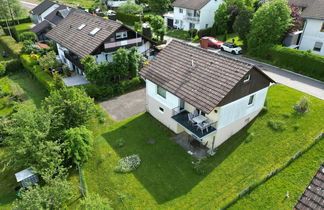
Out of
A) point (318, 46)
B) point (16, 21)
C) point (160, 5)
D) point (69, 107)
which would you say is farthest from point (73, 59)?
point (16, 21)

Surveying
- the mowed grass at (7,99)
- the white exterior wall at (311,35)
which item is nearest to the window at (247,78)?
the mowed grass at (7,99)

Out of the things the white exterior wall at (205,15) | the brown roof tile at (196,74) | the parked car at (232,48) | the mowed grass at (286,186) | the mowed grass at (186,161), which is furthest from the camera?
the white exterior wall at (205,15)

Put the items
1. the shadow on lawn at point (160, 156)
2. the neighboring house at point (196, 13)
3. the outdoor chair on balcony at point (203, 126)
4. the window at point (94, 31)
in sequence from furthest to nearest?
the neighboring house at point (196, 13), the window at point (94, 31), the outdoor chair on balcony at point (203, 126), the shadow on lawn at point (160, 156)

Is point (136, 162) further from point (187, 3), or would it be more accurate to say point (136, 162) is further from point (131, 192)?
point (187, 3)

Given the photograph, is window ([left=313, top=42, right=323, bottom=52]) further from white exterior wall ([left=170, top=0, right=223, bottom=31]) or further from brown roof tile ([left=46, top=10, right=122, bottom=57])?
brown roof tile ([left=46, top=10, right=122, bottom=57])

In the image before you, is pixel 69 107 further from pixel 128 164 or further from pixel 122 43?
pixel 122 43

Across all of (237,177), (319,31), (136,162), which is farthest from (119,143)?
(319,31)

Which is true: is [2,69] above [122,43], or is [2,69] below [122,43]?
below

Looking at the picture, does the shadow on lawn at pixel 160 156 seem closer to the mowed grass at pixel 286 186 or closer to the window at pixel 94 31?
the mowed grass at pixel 286 186
